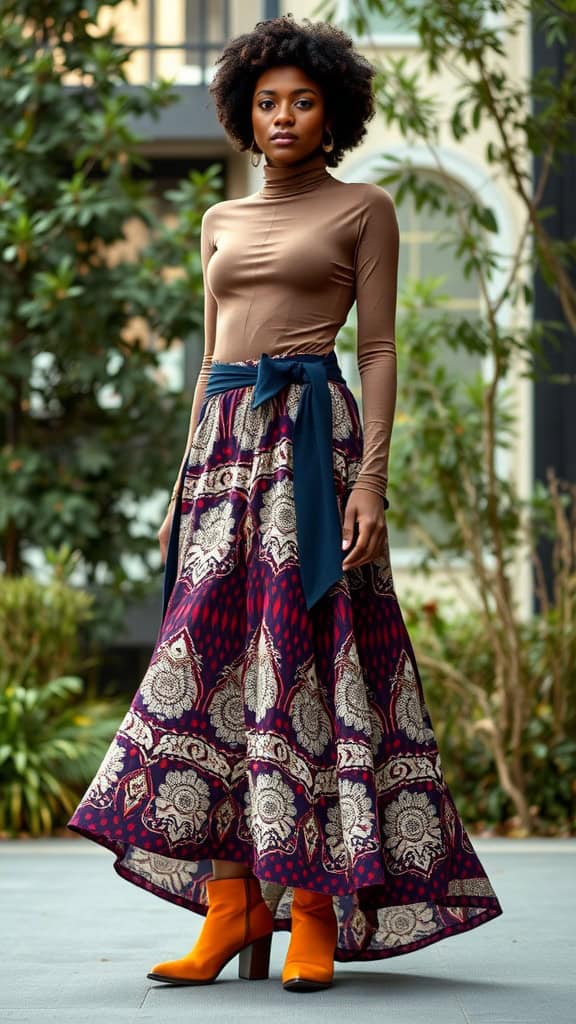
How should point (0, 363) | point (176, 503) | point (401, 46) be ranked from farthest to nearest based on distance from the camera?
point (401, 46), point (0, 363), point (176, 503)

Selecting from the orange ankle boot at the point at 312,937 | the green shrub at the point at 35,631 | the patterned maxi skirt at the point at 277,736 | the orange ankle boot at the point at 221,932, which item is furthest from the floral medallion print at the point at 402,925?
the green shrub at the point at 35,631

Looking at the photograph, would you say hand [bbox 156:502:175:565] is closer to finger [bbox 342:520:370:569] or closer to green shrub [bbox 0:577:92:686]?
finger [bbox 342:520:370:569]

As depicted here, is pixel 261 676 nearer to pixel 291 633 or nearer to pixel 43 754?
pixel 291 633

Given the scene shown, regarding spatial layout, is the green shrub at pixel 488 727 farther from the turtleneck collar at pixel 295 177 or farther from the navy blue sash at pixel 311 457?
the turtleneck collar at pixel 295 177

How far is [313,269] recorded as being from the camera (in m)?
3.45

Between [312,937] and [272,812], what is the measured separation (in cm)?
32

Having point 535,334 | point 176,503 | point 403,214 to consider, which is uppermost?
point 403,214

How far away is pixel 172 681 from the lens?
10.9 feet

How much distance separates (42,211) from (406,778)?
19.7ft

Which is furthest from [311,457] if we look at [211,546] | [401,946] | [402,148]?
[402,148]

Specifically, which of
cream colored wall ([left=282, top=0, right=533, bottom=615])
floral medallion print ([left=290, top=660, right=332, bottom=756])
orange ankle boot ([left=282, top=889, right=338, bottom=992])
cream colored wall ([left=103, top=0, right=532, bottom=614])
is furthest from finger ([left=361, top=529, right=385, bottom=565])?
cream colored wall ([left=282, top=0, right=533, bottom=615])

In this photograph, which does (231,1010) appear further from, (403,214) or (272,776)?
(403,214)

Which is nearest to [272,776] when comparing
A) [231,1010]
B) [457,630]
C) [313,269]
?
[231,1010]

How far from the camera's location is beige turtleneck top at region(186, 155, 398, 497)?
11.4 ft
